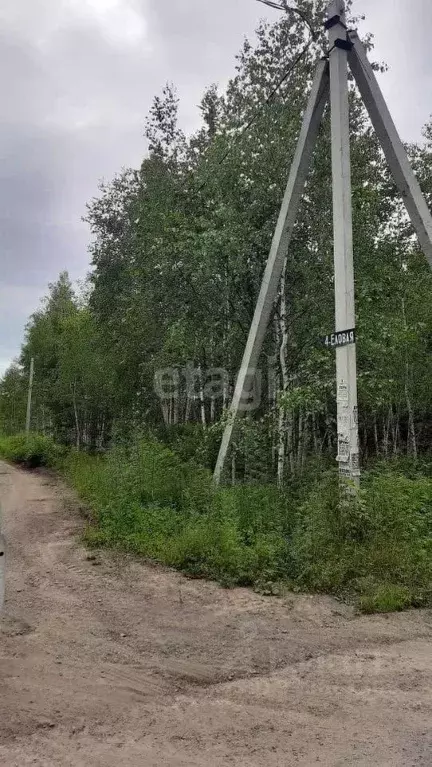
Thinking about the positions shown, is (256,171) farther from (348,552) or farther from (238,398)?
(348,552)

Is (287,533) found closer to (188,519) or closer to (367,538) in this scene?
(367,538)

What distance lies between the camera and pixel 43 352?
27797 mm

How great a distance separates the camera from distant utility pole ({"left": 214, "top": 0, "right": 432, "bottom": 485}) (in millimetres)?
6922

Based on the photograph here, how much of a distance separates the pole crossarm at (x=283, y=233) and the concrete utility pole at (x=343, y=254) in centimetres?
49

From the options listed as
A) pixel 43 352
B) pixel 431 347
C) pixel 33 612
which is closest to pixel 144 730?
pixel 33 612

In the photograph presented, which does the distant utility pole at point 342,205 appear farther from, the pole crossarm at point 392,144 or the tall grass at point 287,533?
the tall grass at point 287,533

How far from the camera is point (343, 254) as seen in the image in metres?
7.04

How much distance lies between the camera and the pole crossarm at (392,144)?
7.64 m

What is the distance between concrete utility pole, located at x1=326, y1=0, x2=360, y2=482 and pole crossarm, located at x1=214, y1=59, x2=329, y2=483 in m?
0.49

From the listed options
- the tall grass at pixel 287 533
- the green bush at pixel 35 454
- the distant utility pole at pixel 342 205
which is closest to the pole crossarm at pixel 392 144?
the distant utility pole at pixel 342 205

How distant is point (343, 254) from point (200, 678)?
18.0 feet

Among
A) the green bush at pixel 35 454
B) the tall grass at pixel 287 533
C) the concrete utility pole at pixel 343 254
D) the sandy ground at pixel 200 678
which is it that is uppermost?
the concrete utility pole at pixel 343 254

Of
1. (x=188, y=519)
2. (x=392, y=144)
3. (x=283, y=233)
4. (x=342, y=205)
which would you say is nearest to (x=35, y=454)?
(x=188, y=519)

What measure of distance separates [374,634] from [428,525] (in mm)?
2656
